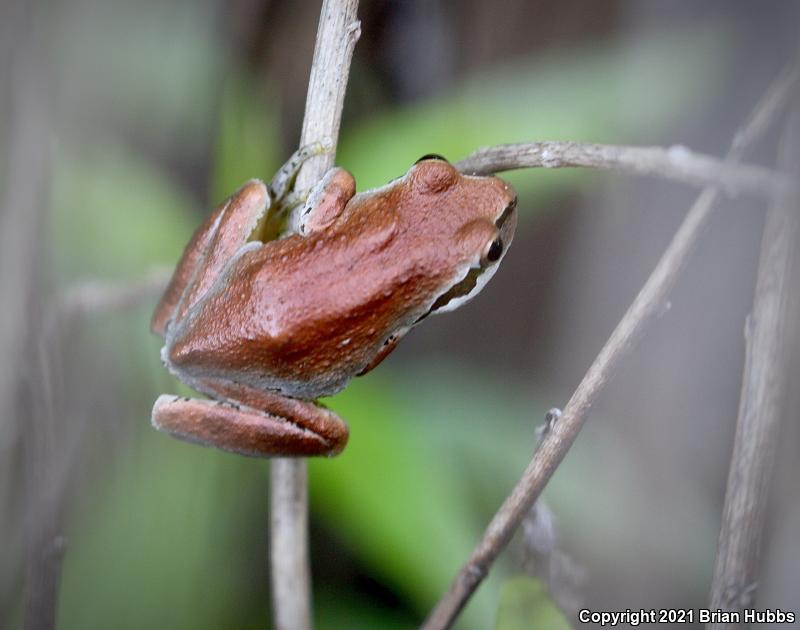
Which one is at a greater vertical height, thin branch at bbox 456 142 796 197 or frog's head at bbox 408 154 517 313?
thin branch at bbox 456 142 796 197

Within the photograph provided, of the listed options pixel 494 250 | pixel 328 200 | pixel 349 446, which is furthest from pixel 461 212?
pixel 349 446

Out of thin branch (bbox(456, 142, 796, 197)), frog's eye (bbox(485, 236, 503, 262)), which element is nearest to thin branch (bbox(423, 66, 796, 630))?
thin branch (bbox(456, 142, 796, 197))

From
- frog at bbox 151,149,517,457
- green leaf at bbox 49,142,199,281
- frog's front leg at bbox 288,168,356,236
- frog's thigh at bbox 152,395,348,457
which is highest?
green leaf at bbox 49,142,199,281

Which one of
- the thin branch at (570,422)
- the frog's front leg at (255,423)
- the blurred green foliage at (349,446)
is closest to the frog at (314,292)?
the frog's front leg at (255,423)

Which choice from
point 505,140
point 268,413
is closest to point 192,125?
point 505,140

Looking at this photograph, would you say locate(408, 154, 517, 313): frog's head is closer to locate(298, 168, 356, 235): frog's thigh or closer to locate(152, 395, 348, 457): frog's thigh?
locate(298, 168, 356, 235): frog's thigh

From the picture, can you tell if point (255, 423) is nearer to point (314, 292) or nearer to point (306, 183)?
point (314, 292)

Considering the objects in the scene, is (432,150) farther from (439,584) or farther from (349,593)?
(349,593)
